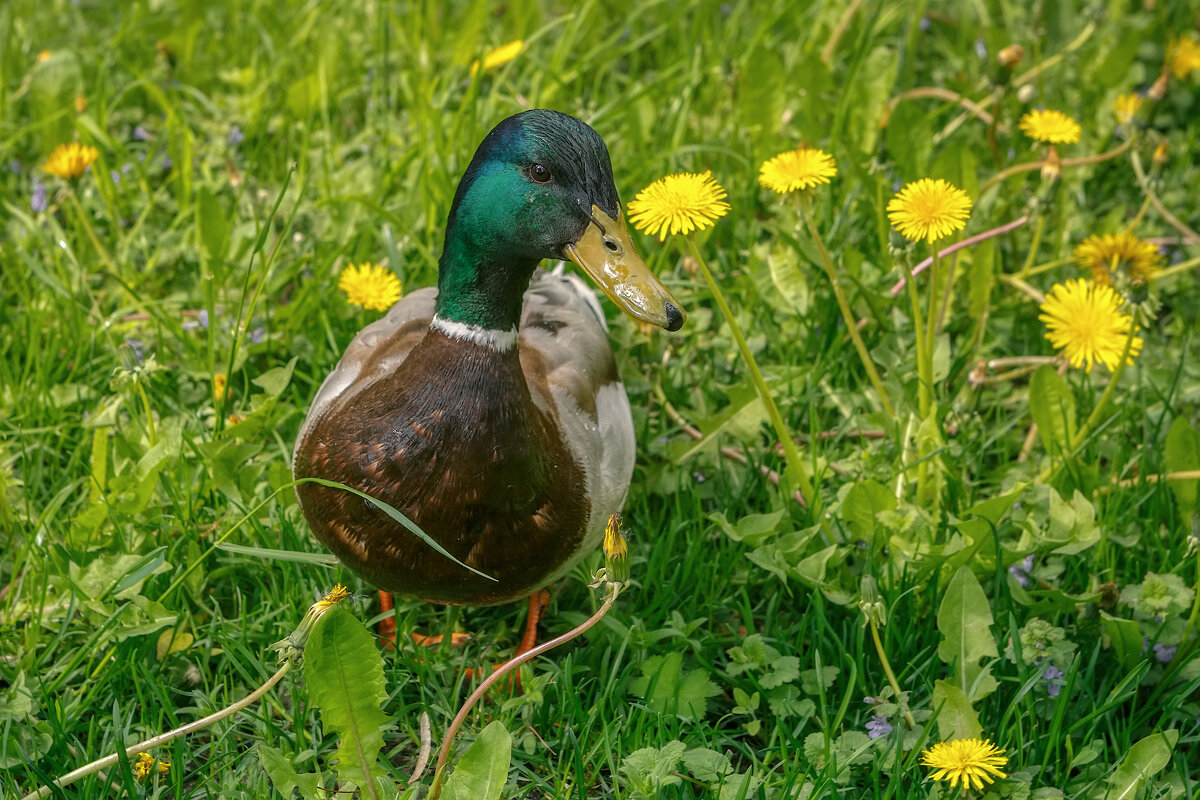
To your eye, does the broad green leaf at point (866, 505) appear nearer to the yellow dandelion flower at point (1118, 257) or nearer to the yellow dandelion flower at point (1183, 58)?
the yellow dandelion flower at point (1118, 257)

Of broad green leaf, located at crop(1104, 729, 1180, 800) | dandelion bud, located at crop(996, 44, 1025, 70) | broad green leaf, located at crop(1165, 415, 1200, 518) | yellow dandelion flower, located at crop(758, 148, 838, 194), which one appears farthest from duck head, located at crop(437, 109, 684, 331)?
dandelion bud, located at crop(996, 44, 1025, 70)

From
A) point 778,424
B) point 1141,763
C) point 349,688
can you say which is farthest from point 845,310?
point 349,688

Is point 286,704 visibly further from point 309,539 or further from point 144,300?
point 144,300

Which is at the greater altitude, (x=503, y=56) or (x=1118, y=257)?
(x=503, y=56)

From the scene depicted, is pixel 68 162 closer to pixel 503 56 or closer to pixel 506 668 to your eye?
pixel 503 56

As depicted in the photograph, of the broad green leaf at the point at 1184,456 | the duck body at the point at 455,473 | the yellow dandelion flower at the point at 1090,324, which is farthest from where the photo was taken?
the broad green leaf at the point at 1184,456

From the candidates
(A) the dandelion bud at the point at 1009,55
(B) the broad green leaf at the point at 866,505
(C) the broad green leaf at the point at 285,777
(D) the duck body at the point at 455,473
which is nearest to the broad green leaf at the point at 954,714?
(B) the broad green leaf at the point at 866,505

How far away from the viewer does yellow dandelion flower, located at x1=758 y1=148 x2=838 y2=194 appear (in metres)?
2.30

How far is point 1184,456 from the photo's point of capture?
2574 millimetres

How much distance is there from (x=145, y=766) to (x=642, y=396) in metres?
1.44

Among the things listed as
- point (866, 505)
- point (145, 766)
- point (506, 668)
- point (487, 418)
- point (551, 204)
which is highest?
point (551, 204)

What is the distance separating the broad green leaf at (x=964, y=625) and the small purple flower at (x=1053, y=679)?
0.37 feet

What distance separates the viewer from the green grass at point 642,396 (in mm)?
2254

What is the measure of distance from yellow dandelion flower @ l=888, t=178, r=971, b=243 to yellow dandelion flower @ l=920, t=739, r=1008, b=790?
0.90 m
